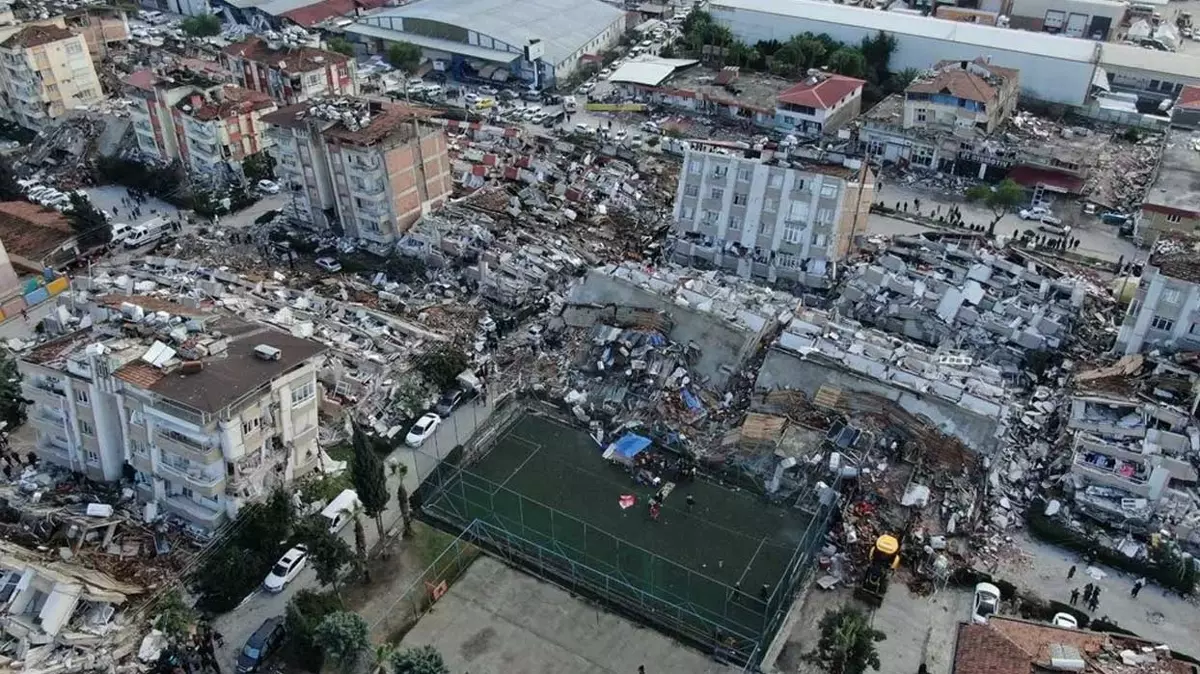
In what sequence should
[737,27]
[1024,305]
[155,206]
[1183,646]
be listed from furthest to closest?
[737,27]
[155,206]
[1024,305]
[1183,646]

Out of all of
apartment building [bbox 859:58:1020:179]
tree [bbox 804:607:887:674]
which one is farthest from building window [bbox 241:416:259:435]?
apartment building [bbox 859:58:1020:179]

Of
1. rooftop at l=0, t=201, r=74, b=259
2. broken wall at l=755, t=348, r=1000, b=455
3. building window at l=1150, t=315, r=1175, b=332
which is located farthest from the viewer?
rooftop at l=0, t=201, r=74, b=259

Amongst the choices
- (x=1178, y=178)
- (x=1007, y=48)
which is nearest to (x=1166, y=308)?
(x=1178, y=178)

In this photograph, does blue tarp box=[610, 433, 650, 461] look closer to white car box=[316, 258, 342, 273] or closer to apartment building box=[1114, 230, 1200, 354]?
white car box=[316, 258, 342, 273]

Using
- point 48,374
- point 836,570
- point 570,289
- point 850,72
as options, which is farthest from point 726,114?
point 48,374

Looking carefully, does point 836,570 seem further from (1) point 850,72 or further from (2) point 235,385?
(1) point 850,72
